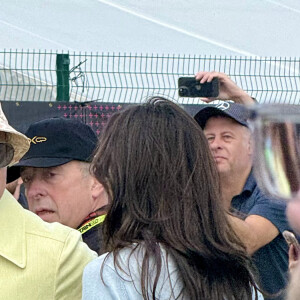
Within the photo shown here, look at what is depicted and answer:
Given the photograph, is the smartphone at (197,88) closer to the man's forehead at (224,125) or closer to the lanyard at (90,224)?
the man's forehead at (224,125)

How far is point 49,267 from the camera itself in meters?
2.27

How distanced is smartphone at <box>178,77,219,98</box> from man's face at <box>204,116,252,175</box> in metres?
0.33

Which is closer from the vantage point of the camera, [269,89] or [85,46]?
[269,89]

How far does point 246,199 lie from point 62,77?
3.73m

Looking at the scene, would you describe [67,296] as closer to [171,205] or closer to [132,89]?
[171,205]

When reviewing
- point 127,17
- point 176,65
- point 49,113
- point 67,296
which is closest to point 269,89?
point 176,65

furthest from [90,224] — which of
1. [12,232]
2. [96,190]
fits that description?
[12,232]

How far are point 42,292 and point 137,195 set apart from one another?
37 cm

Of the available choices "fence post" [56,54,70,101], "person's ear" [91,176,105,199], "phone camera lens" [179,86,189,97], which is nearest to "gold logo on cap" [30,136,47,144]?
"person's ear" [91,176,105,199]

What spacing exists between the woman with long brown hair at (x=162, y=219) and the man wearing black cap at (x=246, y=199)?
26.9 inches

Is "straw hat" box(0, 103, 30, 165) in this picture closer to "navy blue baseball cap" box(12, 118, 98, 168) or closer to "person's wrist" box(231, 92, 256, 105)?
"navy blue baseball cap" box(12, 118, 98, 168)

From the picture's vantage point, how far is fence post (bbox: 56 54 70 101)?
6.87m

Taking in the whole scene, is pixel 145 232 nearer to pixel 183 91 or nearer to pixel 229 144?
pixel 229 144

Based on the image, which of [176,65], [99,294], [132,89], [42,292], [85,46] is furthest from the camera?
[85,46]
